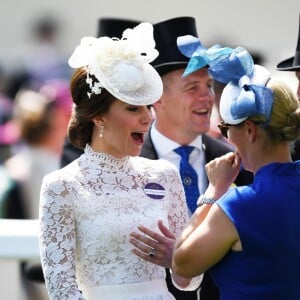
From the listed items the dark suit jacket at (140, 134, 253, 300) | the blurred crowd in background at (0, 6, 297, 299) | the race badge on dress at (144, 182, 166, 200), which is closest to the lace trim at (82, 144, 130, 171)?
the race badge on dress at (144, 182, 166, 200)

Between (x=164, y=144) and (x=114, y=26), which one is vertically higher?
(x=114, y=26)

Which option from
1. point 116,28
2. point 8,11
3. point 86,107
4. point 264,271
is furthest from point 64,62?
point 264,271

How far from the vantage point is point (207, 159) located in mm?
4980

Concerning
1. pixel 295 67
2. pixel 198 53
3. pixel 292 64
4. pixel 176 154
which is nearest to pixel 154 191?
pixel 198 53

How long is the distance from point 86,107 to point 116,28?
1.60 metres

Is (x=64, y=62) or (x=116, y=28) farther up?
(x=116, y=28)

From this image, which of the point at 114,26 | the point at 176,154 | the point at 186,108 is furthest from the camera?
the point at 114,26

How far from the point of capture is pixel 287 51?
12.2 metres

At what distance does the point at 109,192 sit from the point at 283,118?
0.84 meters

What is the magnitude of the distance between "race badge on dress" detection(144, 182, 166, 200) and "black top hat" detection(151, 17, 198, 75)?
122 cm

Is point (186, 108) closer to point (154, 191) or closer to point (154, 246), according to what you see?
point (154, 191)

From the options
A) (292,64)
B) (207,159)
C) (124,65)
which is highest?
(124,65)

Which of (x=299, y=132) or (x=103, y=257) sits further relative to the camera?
(x=103, y=257)

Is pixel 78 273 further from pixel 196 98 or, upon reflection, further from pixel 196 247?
pixel 196 98
